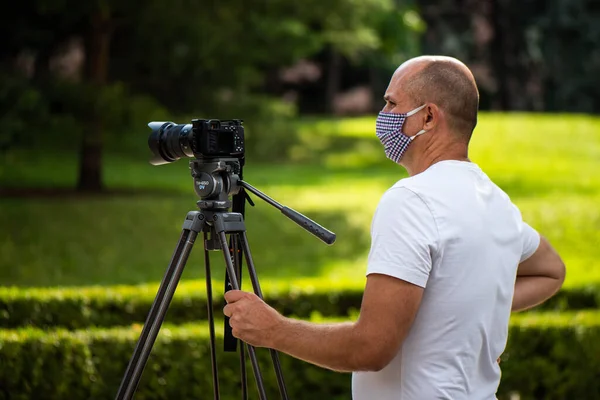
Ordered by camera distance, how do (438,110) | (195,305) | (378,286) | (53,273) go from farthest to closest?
(53,273) → (195,305) → (438,110) → (378,286)

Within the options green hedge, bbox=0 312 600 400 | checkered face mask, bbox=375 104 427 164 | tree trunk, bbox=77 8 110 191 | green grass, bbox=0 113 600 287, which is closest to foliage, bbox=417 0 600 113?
green grass, bbox=0 113 600 287

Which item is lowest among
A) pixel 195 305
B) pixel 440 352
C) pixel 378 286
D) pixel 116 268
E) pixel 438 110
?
pixel 116 268

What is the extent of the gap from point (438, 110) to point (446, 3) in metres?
31.6

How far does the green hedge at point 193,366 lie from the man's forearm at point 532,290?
271 centimetres

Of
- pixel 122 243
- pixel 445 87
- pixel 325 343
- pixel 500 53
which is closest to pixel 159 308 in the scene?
pixel 325 343

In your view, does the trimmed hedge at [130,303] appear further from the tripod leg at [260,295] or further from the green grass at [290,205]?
the tripod leg at [260,295]

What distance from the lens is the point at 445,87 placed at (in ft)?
8.55

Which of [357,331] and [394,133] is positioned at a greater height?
[394,133]

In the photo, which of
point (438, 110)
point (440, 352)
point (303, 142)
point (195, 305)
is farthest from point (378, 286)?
point (303, 142)

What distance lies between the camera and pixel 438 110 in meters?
2.62

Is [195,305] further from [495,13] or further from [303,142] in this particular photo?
[495,13]

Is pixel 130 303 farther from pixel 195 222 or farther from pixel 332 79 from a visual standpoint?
pixel 332 79

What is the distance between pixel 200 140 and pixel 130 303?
3721 millimetres

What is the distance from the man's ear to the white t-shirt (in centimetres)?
10
